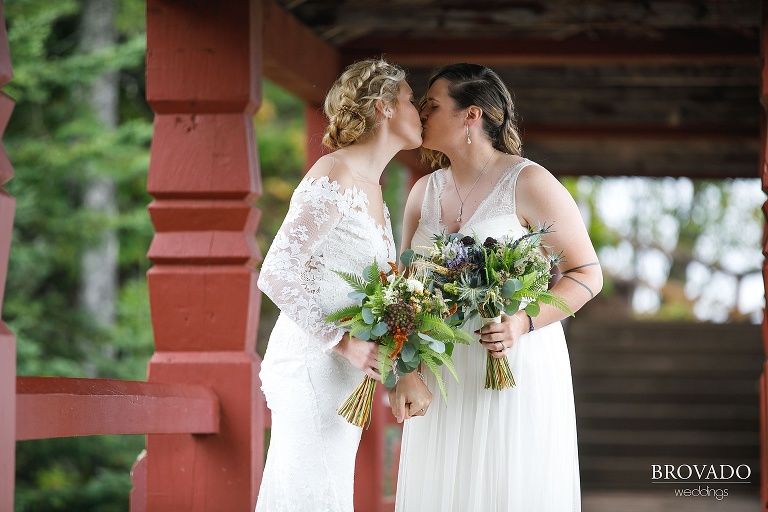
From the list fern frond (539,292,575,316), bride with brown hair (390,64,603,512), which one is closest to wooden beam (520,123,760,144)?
bride with brown hair (390,64,603,512)

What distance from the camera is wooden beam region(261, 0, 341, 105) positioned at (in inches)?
219

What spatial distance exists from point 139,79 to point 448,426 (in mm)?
11600

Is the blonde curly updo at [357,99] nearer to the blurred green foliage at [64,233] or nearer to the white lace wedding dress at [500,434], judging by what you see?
the white lace wedding dress at [500,434]

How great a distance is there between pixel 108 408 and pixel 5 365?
91cm

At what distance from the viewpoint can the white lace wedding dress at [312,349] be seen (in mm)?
3631

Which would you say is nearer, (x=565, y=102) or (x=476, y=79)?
(x=476, y=79)

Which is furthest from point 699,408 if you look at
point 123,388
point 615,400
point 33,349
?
point 123,388

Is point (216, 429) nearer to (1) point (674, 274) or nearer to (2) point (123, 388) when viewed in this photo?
(2) point (123, 388)

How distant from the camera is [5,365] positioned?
3070mm

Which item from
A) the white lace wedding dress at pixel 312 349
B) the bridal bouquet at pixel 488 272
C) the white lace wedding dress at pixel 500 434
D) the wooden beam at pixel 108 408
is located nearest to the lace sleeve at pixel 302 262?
the white lace wedding dress at pixel 312 349

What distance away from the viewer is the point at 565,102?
384 inches

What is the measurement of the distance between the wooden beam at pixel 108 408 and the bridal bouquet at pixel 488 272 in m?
1.23

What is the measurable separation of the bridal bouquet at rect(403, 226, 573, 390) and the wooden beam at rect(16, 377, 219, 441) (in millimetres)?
1235

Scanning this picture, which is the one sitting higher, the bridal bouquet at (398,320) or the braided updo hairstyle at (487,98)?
the braided updo hairstyle at (487,98)
